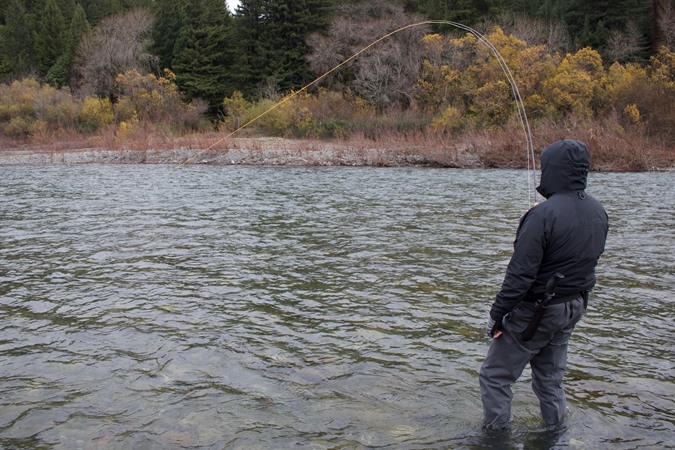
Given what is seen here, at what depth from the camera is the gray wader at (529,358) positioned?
444cm

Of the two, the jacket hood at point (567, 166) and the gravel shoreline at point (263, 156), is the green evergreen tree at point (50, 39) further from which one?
the jacket hood at point (567, 166)

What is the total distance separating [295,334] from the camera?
741 cm

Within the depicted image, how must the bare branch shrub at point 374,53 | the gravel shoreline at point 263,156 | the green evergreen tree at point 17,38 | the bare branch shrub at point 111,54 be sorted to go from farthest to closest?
the green evergreen tree at point 17,38
the bare branch shrub at point 111,54
the bare branch shrub at point 374,53
the gravel shoreline at point 263,156

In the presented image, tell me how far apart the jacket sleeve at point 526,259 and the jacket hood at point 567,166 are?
267 mm

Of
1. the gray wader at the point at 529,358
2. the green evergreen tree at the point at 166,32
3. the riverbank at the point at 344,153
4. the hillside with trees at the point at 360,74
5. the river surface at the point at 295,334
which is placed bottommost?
the river surface at the point at 295,334

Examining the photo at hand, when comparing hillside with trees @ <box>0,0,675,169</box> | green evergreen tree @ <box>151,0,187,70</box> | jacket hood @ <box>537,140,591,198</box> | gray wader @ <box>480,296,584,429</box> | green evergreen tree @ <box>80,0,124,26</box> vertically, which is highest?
green evergreen tree @ <box>80,0,124,26</box>

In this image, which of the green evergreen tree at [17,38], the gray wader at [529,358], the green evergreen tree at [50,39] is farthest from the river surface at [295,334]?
the green evergreen tree at [17,38]

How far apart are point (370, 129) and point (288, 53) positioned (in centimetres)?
1957

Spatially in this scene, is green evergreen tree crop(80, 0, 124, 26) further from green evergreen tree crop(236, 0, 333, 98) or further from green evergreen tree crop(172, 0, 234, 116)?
green evergreen tree crop(236, 0, 333, 98)

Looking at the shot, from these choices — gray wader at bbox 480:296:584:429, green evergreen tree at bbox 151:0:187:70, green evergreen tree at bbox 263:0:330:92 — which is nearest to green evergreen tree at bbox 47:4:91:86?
green evergreen tree at bbox 151:0:187:70

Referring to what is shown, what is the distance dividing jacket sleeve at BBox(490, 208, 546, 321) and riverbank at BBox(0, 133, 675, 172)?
27924 millimetres

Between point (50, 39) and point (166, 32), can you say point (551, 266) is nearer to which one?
point (166, 32)

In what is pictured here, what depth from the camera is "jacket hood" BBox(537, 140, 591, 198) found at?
432 cm

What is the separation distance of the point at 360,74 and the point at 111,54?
81.7 ft
